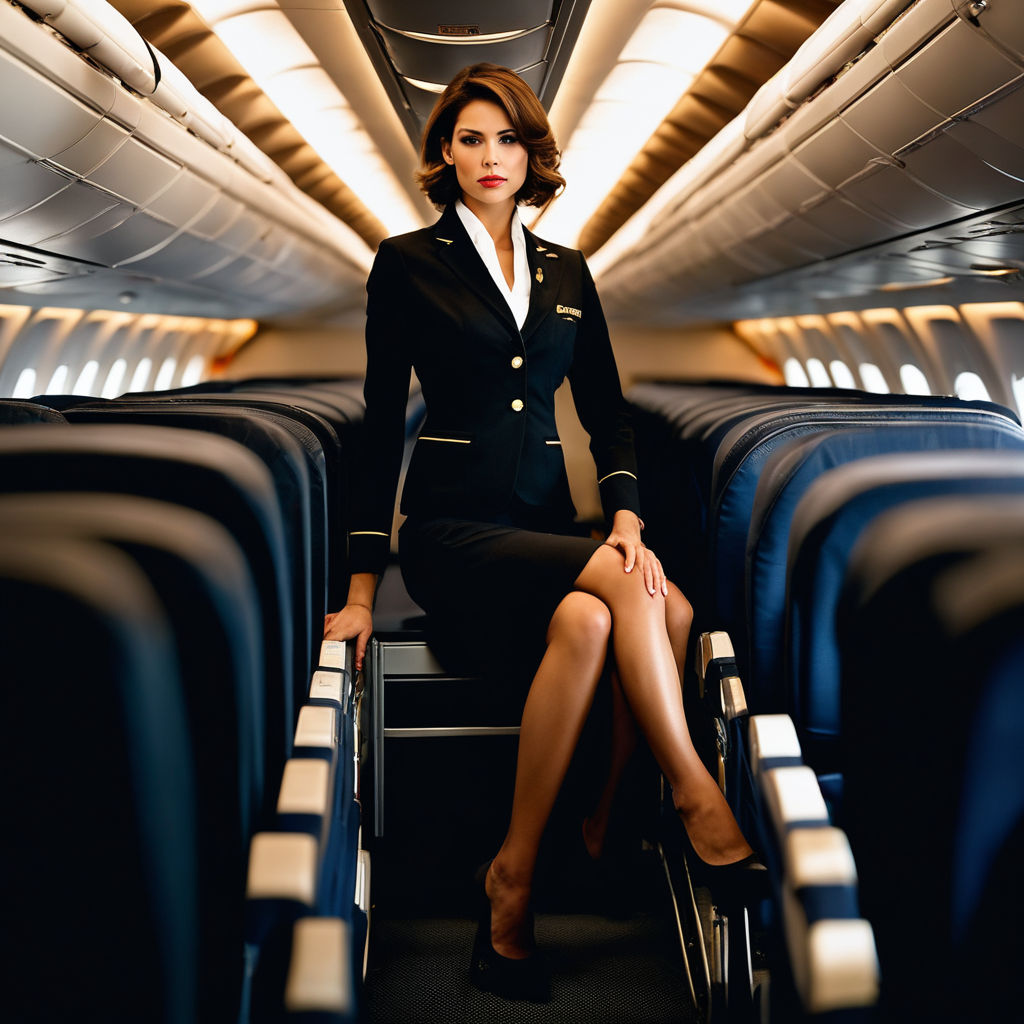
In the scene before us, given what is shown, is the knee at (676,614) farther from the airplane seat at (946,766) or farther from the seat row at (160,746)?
the airplane seat at (946,766)

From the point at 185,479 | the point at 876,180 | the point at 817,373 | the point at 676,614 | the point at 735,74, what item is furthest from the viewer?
the point at 817,373

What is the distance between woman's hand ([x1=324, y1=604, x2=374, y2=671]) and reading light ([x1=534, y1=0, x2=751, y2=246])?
8.38ft

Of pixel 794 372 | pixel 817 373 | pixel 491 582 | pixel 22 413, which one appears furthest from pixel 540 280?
pixel 794 372

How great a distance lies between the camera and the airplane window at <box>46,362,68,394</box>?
6.23 meters

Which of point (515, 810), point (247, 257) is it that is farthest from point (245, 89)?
point (515, 810)

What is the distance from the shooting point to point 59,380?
248 inches

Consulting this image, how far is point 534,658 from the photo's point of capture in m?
2.23

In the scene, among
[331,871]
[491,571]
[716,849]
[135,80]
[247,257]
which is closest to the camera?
[331,871]

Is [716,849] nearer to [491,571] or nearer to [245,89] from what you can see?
[491,571]

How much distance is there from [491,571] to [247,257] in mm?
3486

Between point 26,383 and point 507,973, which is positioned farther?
point 26,383

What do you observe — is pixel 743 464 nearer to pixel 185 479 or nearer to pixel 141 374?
pixel 185 479

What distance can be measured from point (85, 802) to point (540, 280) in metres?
1.79

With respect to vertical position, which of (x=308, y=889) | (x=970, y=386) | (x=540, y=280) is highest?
(x=970, y=386)
